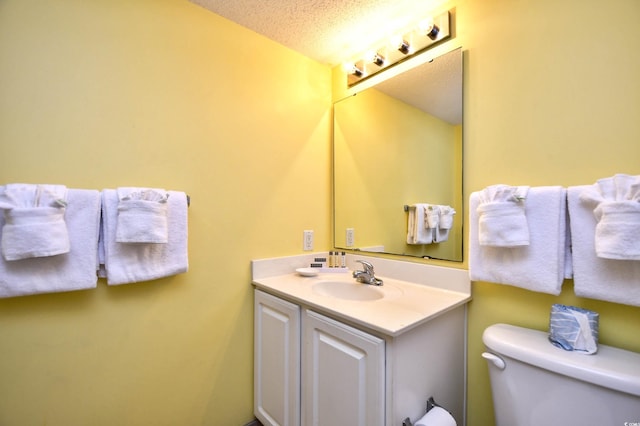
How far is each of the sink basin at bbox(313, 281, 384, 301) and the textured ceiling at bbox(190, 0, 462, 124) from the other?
926mm

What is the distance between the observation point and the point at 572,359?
2.69 ft

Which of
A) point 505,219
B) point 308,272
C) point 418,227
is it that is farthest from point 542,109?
point 308,272

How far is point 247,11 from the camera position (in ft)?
4.53

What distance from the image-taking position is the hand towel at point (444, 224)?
4.36 ft

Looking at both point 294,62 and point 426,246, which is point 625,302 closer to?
point 426,246

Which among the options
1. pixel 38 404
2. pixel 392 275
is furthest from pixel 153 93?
pixel 392 275

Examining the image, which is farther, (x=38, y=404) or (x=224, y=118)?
(x=224, y=118)

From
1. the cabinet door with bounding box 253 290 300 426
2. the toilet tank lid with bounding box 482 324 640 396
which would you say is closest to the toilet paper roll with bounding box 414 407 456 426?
the toilet tank lid with bounding box 482 324 640 396

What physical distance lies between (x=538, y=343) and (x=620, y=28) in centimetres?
107

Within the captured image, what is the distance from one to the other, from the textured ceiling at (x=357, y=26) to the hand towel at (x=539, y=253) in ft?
1.72

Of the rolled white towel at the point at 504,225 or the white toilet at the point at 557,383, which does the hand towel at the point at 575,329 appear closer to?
the white toilet at the point at 557,383

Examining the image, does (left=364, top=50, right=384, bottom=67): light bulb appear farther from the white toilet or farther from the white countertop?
the white toilet

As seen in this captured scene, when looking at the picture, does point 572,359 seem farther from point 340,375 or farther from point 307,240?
point 307,240

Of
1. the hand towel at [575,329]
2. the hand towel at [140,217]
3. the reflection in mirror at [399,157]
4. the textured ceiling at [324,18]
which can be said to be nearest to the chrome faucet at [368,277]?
the reflection in mirror at [399,157]
